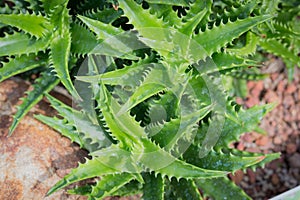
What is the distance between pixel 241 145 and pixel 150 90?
0.95 m

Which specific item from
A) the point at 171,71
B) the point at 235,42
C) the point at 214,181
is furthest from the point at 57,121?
the point at 235,42

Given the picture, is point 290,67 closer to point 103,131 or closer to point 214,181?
point 214,181

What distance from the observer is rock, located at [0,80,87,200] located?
155cm

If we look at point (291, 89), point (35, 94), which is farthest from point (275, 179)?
point (35, 94)

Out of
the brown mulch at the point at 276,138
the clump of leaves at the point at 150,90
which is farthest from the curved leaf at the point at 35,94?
the brown mulch at the point at 276,138

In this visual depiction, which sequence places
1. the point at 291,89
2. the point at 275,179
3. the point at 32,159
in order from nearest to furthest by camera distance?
the point at 32,159
the point at 275,179
the point at 291,89

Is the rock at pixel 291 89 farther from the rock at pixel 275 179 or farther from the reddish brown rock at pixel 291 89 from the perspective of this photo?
the rock at pixel 275 179

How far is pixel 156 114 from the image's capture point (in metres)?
1.47

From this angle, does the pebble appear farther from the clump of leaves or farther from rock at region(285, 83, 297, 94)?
the clump of leaves

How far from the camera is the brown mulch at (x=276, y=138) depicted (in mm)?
2107

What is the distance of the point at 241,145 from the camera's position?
2.17m

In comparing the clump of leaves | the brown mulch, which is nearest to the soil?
the brown mulch

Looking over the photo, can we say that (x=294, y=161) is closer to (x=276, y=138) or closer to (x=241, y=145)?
(x=276, y=138)

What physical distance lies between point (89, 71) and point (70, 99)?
11.9 inches
